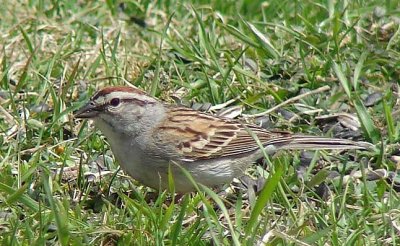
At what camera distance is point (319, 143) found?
5602 millimetres

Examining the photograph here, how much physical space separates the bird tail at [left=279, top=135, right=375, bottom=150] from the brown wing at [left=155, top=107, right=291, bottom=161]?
1.7 inches

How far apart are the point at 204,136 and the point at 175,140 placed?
0.22m

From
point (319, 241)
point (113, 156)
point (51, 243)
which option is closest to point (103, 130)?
point (113, 156)

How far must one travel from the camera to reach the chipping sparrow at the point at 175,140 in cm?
528

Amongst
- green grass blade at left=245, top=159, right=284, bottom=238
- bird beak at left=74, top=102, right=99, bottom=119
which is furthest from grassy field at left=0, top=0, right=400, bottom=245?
bird beak at left=74, top=102, right=99, bottom=119

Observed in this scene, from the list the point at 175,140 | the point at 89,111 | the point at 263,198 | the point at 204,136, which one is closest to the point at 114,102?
the point at 89,111

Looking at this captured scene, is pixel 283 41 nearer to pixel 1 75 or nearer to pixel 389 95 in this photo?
pixel 389 95

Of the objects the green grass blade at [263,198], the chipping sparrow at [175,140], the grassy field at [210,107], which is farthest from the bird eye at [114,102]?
the green grass blade at [263,198]

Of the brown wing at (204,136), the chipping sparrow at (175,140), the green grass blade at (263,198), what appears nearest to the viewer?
the green grass blade at (263,198)

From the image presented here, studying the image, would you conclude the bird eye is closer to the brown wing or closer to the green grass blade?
the brown wing

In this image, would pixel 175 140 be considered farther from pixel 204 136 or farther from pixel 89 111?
pixel 89 111

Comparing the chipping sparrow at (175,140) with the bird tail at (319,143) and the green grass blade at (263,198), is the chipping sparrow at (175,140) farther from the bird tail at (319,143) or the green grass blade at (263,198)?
the green grass blade at (263,198)

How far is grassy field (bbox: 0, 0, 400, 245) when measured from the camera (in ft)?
15.5

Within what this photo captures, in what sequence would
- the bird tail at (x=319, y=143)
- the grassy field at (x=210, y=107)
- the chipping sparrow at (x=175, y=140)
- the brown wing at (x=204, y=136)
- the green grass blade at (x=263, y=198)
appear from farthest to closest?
the bird tail at (x=319, y=143) < the brown wing at (x=204, y=136) < the chipping sparrow at (x=175, y=140) < the grassy field at (x=210, y=107) < the green grass blade at (x=263, y=198)
